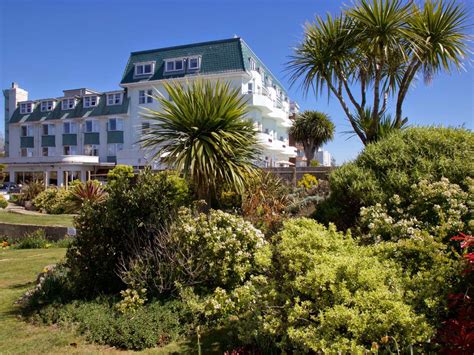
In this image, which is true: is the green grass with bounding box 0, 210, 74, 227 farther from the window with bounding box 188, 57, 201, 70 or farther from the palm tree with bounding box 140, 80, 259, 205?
the window with bounding box 188, 57, 201, 70

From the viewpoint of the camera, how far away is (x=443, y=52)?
9047mm

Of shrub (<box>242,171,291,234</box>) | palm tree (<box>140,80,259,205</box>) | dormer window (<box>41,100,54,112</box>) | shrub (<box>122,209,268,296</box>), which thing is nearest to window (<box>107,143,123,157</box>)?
dormer window (<box>41,100,54,112</box>)

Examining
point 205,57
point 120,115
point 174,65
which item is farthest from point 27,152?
point 205,57

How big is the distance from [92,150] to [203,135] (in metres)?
45.6

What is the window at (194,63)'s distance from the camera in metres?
40.2

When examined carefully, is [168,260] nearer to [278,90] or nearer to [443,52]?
[443,52]

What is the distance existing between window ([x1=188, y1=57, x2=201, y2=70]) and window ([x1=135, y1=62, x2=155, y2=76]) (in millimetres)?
5106

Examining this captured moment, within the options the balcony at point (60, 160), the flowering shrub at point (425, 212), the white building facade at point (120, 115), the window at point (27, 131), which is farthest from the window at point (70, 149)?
the flowering shrub at point (425, 212)

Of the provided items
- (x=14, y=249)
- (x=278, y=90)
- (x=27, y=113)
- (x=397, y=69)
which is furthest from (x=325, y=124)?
(x=27, y=113)

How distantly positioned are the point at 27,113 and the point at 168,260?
5840 centimetres

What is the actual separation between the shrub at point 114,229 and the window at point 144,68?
130 ft

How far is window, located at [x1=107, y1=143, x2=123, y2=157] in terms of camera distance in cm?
4703

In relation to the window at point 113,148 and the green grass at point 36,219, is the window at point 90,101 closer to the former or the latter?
the window at point 113,148

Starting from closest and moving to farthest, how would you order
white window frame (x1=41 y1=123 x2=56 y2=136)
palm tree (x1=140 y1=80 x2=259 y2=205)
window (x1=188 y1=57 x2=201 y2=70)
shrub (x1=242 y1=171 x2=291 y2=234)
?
palm tree (x1=140 y1=80 x2=259 y2=205) → shrub (x1=242 y1=171 x2=291 y2=234) → window (x1=188 y1=57 x2=201 y2=70) → white window frame (x1=41 y1=123 x2=56 y2=136)
